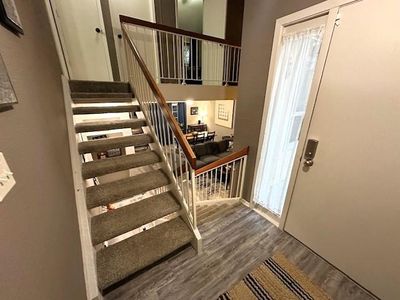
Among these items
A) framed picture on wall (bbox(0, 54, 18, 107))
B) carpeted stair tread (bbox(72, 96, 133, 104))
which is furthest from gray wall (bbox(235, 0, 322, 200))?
framed picture on wall (bbox(0, 54, 18, 107))

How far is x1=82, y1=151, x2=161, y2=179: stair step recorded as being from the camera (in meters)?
1.73

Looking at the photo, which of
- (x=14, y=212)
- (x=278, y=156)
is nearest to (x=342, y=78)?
(x=278, y=156)

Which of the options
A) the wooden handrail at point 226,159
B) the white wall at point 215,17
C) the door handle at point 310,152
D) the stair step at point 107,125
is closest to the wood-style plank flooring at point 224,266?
the wooden handrail at point 226,159

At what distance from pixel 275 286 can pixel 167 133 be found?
175 centimetres

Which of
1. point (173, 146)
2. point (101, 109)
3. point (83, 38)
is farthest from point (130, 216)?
point (83, 38)

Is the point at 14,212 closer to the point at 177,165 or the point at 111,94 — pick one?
the point at 177,165

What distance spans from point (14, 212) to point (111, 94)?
7.91ft

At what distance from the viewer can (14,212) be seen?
1.72 feet

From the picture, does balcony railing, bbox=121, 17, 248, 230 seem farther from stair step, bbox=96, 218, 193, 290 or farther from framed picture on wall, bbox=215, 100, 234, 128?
framed picture on wall, bbox=215, 100, 234, 128

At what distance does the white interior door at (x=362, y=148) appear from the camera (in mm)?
1122

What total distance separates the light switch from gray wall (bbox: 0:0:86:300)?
3cm

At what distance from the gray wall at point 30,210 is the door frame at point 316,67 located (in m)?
1.89

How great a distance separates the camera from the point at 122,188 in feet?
5.71

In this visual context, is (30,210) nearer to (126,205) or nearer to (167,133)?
(126,205)
